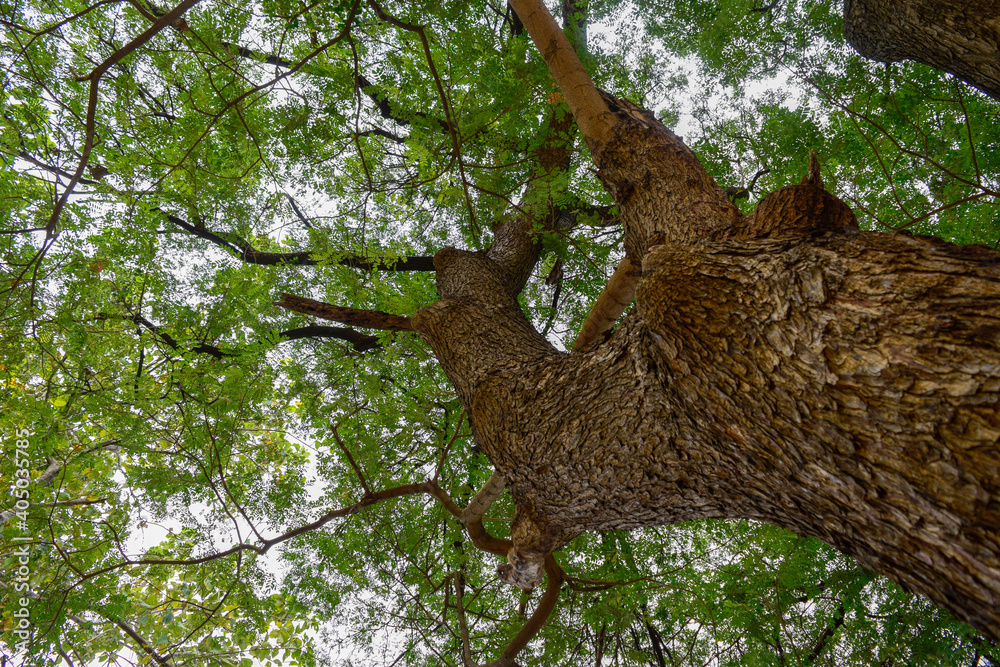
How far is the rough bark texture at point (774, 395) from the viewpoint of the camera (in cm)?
93

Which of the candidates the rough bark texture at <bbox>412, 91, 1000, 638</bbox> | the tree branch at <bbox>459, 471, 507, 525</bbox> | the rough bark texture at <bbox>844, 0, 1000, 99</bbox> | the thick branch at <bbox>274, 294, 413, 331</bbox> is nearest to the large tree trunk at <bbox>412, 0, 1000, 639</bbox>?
the rough bark texture at <bbox>412, 91, 1000, 638</bbox>

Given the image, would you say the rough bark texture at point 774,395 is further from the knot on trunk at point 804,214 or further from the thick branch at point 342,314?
the thick branch at point 342,314

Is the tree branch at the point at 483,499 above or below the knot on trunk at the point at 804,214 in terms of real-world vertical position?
below

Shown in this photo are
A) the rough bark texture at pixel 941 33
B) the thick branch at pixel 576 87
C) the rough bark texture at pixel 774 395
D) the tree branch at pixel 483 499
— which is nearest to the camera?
the rough bark texture at pixel 774 395

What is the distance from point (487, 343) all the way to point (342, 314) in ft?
2.91

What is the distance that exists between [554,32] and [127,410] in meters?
4.35

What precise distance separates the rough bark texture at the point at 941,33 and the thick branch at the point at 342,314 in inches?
146

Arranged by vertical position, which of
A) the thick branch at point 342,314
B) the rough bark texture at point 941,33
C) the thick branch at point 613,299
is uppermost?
the rough bark texture at point 941,33

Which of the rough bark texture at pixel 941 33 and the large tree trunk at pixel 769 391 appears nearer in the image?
the large tree trunk at pixel 769 391

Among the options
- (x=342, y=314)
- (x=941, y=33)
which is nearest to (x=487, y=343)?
(x=342, y=314)

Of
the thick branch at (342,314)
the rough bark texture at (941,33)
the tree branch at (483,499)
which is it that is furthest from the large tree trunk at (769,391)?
the rough bark texture at (941,33)

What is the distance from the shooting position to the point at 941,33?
111 inches

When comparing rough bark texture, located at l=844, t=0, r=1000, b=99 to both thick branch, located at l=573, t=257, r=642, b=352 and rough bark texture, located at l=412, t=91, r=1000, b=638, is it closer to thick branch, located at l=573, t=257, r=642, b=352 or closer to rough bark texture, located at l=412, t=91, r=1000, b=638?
rough bark texture, located at l=412, t=91, r=1000, b=638

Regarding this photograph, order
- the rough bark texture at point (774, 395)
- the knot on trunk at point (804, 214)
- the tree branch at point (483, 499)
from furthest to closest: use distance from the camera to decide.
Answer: the tree branch at point (483, 499)
the knot on trunk at point (804, 214)
the rough bark texture at point (774, 395)
